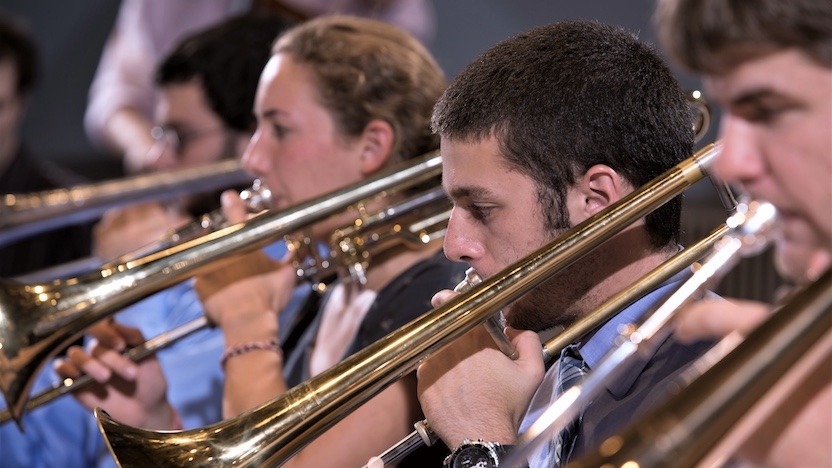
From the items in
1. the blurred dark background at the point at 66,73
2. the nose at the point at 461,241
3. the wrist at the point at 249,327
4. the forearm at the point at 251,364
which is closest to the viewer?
the nose at the point at 461,241

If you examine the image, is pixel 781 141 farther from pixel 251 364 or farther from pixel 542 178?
pixel 251 364

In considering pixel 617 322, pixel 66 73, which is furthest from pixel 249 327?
pixel 66 73

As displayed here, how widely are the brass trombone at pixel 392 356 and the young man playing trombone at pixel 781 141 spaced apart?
0.31m

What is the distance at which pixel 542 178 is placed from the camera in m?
1.15

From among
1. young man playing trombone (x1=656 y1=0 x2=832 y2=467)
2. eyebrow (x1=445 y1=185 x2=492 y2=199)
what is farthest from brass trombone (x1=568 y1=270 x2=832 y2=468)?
eyebrow (x1=445 y1=185 x2=492 y2=199)

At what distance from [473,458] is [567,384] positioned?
0.16 m

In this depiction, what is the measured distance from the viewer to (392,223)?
1676 mm

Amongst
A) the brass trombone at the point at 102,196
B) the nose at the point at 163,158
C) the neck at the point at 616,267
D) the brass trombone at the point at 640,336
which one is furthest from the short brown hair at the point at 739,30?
the nose at the point at 163,158

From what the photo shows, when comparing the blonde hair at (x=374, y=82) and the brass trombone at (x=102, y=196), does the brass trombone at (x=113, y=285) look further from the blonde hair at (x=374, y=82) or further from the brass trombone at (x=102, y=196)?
the brass trombone at (x=102, y=196)

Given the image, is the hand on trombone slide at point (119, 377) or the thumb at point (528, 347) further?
the hand on trombone slide at point (119, 377)

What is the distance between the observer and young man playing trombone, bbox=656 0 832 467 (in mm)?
704

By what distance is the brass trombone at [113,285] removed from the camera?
61.2 inches

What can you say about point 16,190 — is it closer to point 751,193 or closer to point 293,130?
point 293,130

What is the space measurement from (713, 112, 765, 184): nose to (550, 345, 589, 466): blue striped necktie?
418 mm
